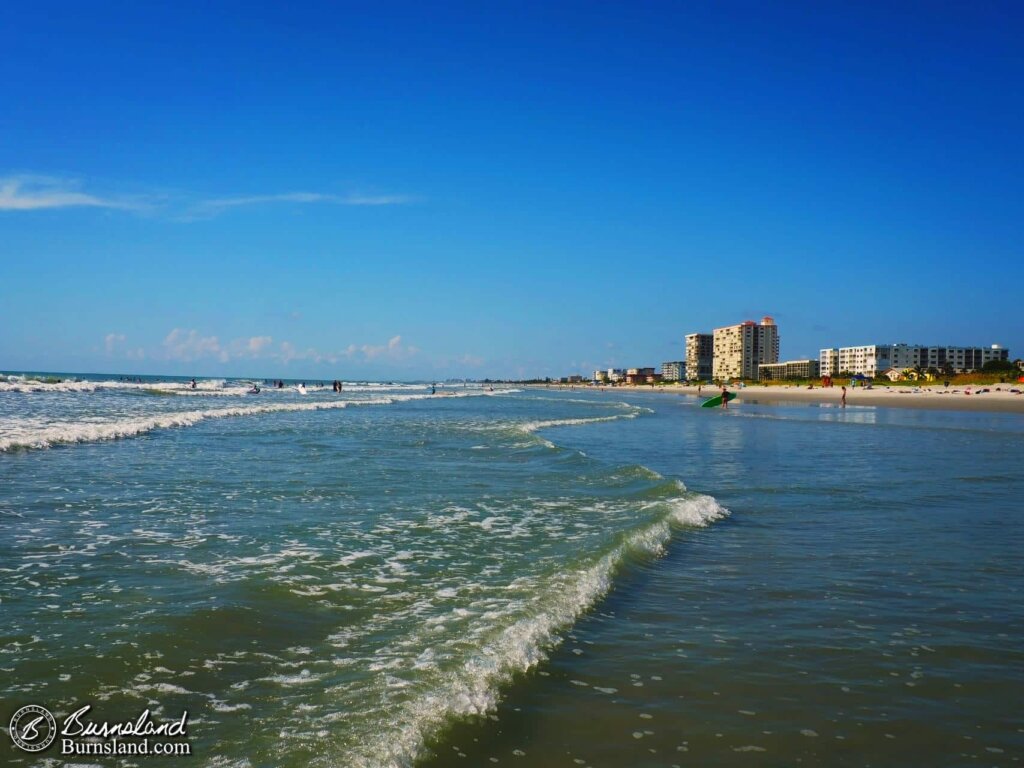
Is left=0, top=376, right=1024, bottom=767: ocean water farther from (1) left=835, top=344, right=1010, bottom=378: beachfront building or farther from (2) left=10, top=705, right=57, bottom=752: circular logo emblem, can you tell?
(1) left=835, top=344, right=1010, bottom=378: beachfront building

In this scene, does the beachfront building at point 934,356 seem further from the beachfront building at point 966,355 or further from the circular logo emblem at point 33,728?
the circular logo emblem at point 33,728

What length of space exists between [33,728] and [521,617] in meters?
3.73

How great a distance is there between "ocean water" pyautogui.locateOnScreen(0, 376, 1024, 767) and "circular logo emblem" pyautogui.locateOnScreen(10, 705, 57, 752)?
116 mm

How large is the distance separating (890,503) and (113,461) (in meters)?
17.9

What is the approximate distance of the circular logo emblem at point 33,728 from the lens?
403cm

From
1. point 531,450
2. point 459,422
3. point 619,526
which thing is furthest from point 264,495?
point 459,422

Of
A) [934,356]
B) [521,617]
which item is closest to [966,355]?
[934,356]

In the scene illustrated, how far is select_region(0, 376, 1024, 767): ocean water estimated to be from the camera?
429 cm

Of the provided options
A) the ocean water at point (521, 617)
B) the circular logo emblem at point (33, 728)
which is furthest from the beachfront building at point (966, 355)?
the circular logo emblem at point (33, 728)

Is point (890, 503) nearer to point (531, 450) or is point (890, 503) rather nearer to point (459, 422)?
point (531, 450)

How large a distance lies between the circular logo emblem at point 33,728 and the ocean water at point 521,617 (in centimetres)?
12

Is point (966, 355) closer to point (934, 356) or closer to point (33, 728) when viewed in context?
point (934, 356)

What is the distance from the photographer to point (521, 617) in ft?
20.8

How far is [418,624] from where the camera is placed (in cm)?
622
